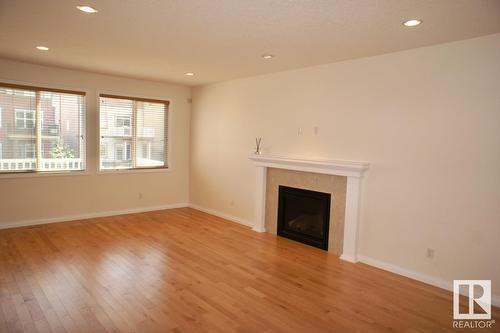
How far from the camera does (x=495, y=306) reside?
312cm

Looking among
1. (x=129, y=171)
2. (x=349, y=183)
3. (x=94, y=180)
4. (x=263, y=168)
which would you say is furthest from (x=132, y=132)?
(x=349, y=183)

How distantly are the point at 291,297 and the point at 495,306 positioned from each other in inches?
75.7

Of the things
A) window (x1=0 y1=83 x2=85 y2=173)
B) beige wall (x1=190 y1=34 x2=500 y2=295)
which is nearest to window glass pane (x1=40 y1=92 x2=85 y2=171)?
window (x1=0 y1=83 x2=85 y2=173)

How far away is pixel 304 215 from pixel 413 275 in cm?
166

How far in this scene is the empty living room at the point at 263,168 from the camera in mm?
2807

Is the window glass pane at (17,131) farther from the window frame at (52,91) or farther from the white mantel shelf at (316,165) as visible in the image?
the white mantel shelf at (316,165)

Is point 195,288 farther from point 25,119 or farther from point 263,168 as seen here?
point 25,119

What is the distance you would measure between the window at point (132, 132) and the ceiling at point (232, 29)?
57.4 inches

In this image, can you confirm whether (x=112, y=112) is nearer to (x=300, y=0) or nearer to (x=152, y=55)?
(x=152, y=55)

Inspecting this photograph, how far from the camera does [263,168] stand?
5.32m

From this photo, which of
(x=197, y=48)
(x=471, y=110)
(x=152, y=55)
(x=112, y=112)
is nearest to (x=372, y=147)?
(x=471, y=110)

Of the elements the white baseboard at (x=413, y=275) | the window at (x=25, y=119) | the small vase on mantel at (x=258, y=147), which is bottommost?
the white baseboard at (x=413, y=275)

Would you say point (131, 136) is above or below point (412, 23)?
below

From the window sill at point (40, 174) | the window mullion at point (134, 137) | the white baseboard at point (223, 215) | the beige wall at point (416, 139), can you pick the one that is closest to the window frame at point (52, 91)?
the window sill at point (40, 174)
